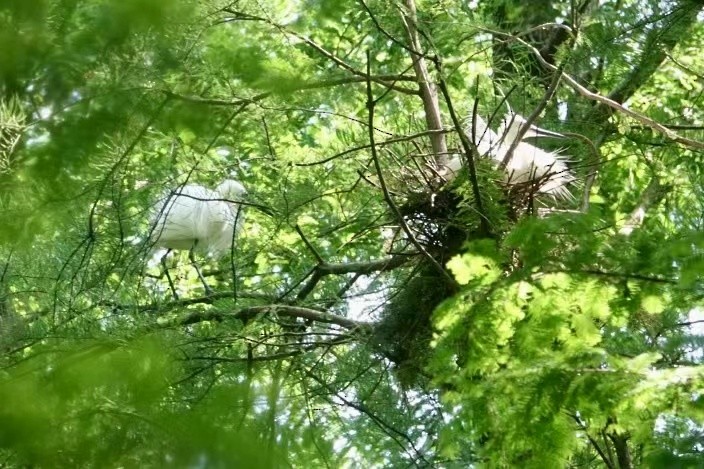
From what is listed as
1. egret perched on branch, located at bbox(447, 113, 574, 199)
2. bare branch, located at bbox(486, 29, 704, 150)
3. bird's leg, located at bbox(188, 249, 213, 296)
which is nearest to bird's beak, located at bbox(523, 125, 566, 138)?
egret perched on branch, located at bbox(447, 113, 574, 199)

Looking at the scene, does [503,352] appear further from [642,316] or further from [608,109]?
[608,109]

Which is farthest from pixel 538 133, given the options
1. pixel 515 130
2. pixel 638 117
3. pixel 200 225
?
pixel 200 225

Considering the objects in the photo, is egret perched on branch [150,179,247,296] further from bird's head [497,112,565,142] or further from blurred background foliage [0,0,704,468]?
bird's head [497,112,565,142]

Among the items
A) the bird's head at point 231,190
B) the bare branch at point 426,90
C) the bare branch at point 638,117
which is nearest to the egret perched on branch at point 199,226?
the bird's head at point 231,190

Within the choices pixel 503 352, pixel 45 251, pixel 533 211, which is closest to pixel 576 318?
pixel 503 352

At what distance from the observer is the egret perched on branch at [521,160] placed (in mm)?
2457

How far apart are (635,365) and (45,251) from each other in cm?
135

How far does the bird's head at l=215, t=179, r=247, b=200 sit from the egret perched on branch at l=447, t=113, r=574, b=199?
23.4 inches

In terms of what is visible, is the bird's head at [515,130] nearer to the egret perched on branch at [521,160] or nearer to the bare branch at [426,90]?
the egret perched on branch at [521,160]

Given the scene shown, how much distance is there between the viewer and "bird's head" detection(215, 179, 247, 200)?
112 inches

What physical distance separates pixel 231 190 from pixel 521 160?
77cm

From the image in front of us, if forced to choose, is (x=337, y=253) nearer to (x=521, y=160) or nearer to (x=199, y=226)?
(x=199, y=226)

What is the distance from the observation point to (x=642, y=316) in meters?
2.62

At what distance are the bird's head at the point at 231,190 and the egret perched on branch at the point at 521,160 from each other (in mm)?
594
